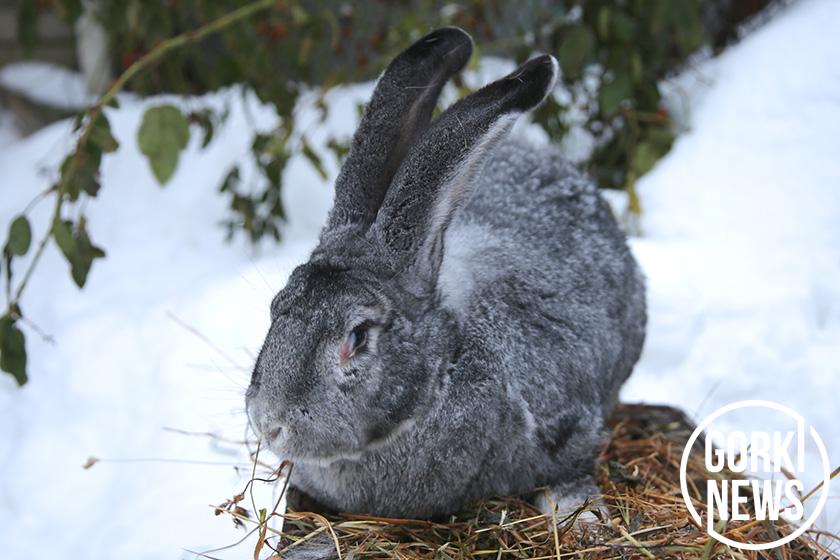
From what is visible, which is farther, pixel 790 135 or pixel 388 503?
pixel 790 135

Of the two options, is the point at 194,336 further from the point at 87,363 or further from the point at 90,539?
Result: the point at 90,539

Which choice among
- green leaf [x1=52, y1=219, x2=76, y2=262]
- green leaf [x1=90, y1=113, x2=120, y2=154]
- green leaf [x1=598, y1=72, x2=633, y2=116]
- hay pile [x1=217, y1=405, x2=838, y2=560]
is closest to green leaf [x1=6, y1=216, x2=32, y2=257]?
green leaf [x1=52, y1=219, x2=76, y2=262]

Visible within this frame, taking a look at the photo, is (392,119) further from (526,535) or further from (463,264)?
(526,535)

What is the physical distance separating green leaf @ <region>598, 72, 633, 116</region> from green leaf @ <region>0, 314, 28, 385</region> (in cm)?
224

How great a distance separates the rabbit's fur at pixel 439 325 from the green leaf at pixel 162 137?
3.24ft

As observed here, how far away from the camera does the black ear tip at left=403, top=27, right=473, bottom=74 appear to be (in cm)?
199

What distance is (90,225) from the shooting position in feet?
13.8

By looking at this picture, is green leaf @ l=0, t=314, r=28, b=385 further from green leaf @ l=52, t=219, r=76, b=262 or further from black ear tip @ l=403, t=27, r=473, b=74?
black ear tip @ l=403, t=27, r=473, b=74

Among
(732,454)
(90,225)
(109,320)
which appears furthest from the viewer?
(90,225)

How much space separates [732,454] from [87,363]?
2.24 metres

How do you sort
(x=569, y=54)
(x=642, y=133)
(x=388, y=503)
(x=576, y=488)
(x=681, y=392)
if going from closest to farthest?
(x=388, y=503)
(x=576, y=488)
(x=681, y=392)
(x=569, y=54)
(x=642, y=133)

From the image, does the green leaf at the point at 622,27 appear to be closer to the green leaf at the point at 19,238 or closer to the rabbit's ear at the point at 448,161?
the rabbit's ear at the point at 448,161

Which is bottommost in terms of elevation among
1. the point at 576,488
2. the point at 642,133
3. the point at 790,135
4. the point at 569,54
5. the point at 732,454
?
the point at 732,454

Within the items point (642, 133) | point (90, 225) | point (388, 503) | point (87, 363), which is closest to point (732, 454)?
point (388, 503)
